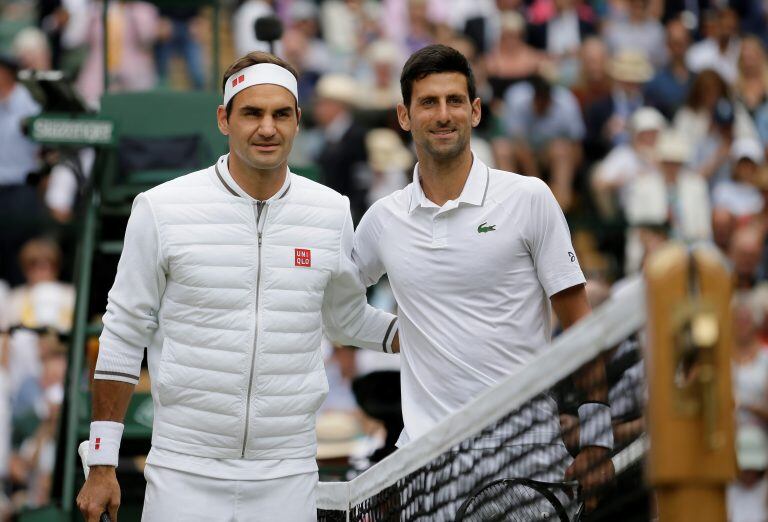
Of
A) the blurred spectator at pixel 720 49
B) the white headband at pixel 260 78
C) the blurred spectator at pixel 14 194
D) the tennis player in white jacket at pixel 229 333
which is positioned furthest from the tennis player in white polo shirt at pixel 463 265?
the blurred spectator at pixel 720 49

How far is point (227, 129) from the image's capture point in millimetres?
5867

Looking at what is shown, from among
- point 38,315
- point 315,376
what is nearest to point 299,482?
point 315,376

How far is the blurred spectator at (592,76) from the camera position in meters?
14.6

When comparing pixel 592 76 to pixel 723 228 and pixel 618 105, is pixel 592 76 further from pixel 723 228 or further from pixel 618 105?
pixel 723 228

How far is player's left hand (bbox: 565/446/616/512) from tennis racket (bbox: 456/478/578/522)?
75 mm

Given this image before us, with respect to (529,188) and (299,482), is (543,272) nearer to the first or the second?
(529,188)

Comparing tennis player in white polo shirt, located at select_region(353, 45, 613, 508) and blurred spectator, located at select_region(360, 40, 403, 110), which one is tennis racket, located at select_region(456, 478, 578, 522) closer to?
tennis player in white polo shirt, located at select_region(353, 45, 613, 508)

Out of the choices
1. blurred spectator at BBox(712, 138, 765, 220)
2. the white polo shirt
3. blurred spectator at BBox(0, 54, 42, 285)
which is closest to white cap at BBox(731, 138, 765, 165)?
blurred spectator at BBox(712, 138, 765, 220)

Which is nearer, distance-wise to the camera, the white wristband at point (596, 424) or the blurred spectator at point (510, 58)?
the white wristband at point (596, 424)

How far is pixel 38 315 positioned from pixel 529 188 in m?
6.74

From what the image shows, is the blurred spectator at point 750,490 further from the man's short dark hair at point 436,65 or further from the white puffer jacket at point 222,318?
the white puffer jacket at point 222,318

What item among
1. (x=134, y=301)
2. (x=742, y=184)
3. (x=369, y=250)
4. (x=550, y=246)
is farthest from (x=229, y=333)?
(x=742, y=184)

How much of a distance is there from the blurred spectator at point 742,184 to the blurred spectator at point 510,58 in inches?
79.4

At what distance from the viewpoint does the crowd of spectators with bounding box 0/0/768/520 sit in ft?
40.0
